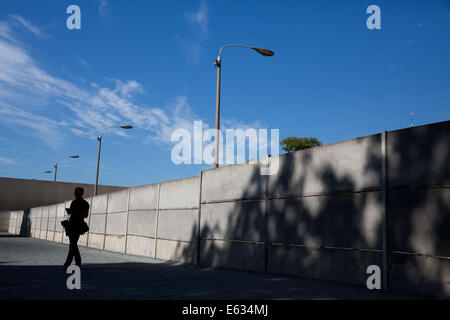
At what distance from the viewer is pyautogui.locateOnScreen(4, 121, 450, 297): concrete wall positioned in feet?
24.8

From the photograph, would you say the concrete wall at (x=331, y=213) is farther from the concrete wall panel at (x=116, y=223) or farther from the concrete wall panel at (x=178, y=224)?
the concrete wall panel at (x=116, y=223)

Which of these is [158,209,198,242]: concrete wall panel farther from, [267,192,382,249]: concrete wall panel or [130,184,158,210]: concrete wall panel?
[267,192,382,249]: concrete wall panel

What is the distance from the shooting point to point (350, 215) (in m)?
9.03

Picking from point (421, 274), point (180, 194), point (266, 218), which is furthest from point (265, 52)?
point (421, 274)

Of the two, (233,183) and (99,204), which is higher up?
(233,183)

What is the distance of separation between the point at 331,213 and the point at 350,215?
1.71ft

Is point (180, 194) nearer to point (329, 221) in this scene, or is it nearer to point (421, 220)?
point (329, 221)

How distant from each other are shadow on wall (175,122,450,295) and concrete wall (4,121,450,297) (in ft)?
0.06

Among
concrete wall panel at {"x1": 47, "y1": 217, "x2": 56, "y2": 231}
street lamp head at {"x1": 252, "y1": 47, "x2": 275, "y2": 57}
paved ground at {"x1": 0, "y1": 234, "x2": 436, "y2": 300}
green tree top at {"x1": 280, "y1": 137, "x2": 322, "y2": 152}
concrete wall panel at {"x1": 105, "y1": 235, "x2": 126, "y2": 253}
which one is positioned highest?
green tree top at {"x1": 280, "y1": 137, "x2": 322, "y2": 152}

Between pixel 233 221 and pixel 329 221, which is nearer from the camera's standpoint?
pixel 329 221

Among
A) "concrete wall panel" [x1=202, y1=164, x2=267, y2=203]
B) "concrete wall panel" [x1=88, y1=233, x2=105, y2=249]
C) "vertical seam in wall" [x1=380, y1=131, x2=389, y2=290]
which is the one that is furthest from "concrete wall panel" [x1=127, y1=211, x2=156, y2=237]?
"vertical seam in wall" [x1=380, y1=131, x2=389, y2=290]

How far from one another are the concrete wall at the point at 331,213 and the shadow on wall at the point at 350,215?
2cm

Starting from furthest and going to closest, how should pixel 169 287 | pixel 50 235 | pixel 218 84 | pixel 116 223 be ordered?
pixel 50 235 → pixel 116 223 → pixel 218 84 → pixel 169 287

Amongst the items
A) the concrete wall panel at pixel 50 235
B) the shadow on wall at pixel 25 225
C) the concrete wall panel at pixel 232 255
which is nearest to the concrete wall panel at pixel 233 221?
the concrete wall panel at pixel 232 255
